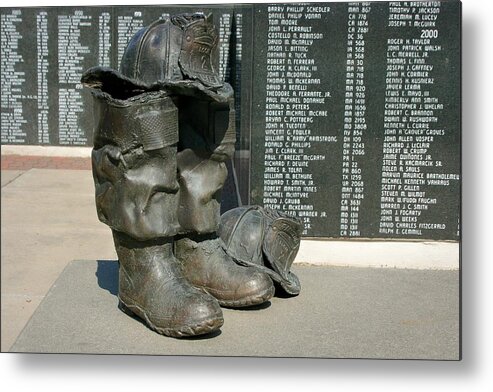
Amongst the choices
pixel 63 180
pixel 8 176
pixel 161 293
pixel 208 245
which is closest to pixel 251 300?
pixel 208 245

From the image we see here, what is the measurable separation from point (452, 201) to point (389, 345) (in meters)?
1.35

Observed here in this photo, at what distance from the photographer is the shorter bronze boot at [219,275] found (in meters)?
2.91

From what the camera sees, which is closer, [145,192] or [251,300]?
[145,192]

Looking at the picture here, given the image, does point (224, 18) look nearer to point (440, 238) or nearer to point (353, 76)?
point (353, 76)

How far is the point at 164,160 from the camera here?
263 centimetres

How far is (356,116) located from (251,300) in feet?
4.29

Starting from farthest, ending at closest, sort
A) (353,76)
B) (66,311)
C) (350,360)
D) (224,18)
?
(224,18)
(353,76)
(66,311)
(350,360)

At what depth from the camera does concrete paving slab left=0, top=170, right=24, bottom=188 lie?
3.16 m

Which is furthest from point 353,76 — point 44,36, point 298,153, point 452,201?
point 44,36

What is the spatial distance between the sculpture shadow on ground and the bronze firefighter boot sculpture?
305 millimetres

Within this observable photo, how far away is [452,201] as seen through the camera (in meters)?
3.90

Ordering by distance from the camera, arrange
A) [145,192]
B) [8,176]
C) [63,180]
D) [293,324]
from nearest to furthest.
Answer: [145,192] < [293,324] < [8,176] < [63,180]

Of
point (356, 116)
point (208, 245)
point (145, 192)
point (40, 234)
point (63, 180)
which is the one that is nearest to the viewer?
point (145, 192)

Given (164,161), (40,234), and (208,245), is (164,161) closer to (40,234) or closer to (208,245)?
(208,245)
